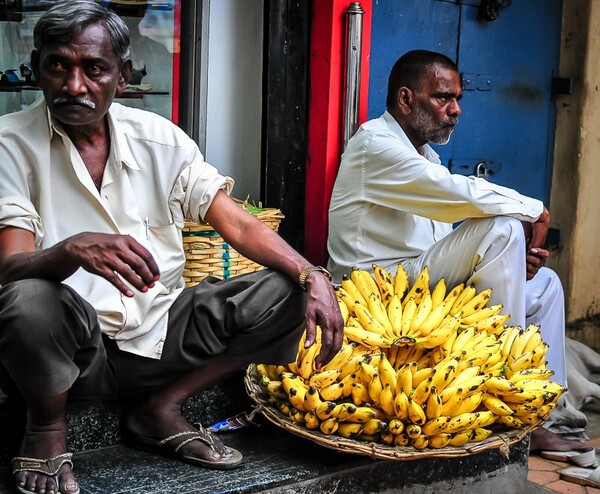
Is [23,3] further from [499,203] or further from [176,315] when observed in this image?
[499,203]

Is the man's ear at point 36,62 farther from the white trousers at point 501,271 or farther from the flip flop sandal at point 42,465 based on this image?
the white trousers at point 501,271

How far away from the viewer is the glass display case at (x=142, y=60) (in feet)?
15.3

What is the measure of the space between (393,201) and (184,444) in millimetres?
1895

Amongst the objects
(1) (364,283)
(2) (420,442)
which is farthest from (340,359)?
(1) (364,283)

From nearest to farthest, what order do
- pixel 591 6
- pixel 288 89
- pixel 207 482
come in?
pixel 207 482 → pixel 288 89 → pixel 591 6

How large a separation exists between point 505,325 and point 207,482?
1.74 metres

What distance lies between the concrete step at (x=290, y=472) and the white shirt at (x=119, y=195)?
44 cm

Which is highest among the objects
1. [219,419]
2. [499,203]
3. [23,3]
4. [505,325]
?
[23,3]

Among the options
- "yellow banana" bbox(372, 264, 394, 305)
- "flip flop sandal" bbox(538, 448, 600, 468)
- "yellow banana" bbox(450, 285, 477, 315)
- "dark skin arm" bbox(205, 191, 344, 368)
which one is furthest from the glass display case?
"flip flop sandal" bbox(538, 448, 600, 468)

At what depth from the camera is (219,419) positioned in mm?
4188

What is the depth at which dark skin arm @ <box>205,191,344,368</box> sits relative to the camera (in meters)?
3.33

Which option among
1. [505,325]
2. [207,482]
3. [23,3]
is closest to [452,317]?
[505,325]

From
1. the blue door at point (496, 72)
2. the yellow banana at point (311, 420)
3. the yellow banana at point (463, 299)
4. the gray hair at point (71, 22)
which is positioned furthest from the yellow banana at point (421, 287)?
the gray hair at point (71, 22)

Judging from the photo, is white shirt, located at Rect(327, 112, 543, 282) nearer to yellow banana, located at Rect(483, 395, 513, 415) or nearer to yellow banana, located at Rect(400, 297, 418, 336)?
yellow banana, located at Rect(400, 297, 418, 336)
